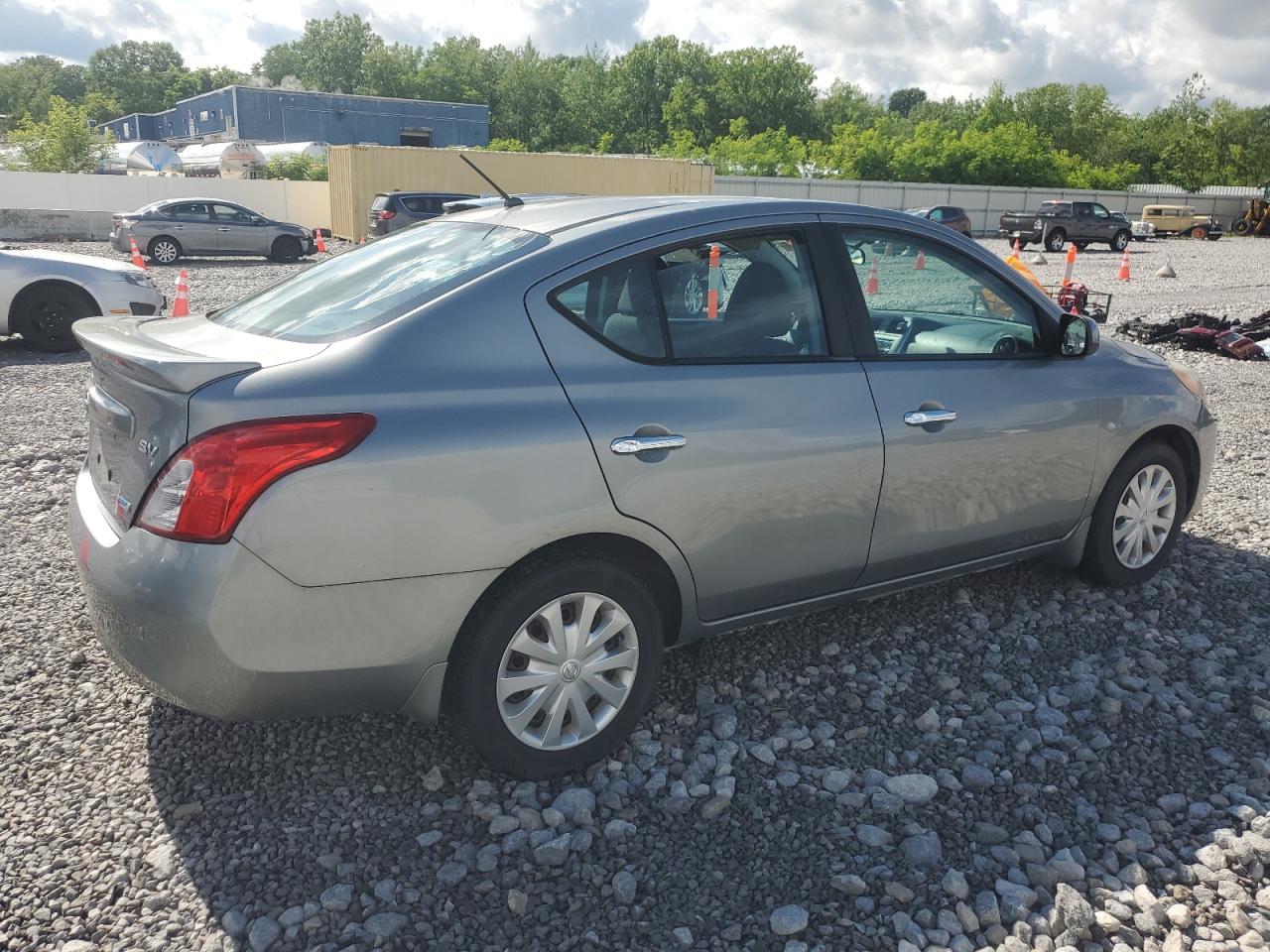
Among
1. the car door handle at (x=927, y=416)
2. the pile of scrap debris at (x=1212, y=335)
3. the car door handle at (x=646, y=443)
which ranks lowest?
the pile of scrap debris at (x=1212, y=335)

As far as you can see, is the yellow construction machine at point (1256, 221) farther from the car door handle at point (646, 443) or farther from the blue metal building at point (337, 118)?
the car door handle at point (646, 443)

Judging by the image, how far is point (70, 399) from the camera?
818cm

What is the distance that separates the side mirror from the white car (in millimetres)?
8716

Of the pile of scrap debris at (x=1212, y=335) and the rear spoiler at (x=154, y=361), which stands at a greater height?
the rear spoiler at (x=154, y=361)

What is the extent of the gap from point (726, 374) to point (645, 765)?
1235 mm

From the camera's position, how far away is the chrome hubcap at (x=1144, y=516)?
14.6 ft

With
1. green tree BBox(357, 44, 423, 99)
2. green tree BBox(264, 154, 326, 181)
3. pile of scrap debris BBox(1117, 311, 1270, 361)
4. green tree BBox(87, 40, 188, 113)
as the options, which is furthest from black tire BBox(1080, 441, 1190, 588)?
green tree BBox(87, 40, 188, 113)

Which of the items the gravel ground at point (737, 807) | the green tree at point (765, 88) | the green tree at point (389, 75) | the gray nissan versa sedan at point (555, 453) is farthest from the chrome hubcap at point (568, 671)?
the green tree at point (389, 75)

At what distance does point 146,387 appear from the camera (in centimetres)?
270

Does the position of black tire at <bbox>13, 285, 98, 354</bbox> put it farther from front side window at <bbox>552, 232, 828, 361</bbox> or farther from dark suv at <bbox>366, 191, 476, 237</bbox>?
dark suv at <bbox>366, 191, 476, 237</bbox>

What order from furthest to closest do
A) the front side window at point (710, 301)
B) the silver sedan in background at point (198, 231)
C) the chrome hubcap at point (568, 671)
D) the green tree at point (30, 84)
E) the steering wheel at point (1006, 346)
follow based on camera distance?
the green tree at point (30, 84) < the silver sedan in background at point (198, 231) < the steering wheel at point (1006, 346) < the front side window at point (710, 301) < the chrome hubcap at point (568, 671)

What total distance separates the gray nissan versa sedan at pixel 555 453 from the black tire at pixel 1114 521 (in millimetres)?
372

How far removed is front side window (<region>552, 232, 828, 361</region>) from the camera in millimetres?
3039

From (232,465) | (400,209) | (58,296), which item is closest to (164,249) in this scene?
(400,209)
